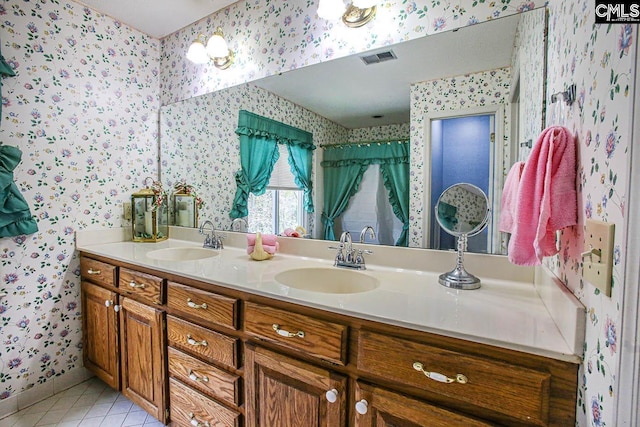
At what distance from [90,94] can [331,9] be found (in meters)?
1.61

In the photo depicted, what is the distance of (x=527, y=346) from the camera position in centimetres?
63

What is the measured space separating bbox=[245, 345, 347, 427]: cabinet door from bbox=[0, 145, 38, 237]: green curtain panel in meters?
1.50

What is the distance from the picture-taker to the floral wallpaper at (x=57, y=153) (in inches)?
63.7

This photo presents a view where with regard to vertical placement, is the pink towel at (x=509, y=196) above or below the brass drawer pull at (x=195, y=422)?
above

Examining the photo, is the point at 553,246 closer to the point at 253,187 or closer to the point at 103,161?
the point at 253,187

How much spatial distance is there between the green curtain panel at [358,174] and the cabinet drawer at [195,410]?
2.80 ft

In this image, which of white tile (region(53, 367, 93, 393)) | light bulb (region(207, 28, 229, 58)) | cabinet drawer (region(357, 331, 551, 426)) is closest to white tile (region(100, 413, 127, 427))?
white tile (region(53, 367, 93, 393))

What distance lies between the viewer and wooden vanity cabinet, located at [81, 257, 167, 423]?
138 centimetres

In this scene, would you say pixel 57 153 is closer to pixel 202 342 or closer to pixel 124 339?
pixel 124 339

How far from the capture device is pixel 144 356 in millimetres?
1450

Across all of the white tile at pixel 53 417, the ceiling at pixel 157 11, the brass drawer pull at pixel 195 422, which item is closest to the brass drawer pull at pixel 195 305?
the brass drawer pull at pixel 195 422

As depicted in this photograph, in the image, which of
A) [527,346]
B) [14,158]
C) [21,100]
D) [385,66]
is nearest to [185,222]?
[14,158]

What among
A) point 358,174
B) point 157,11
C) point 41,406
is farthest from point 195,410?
point 157,11

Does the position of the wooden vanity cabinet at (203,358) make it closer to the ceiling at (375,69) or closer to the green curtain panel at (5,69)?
the ceiling at (375,69)
